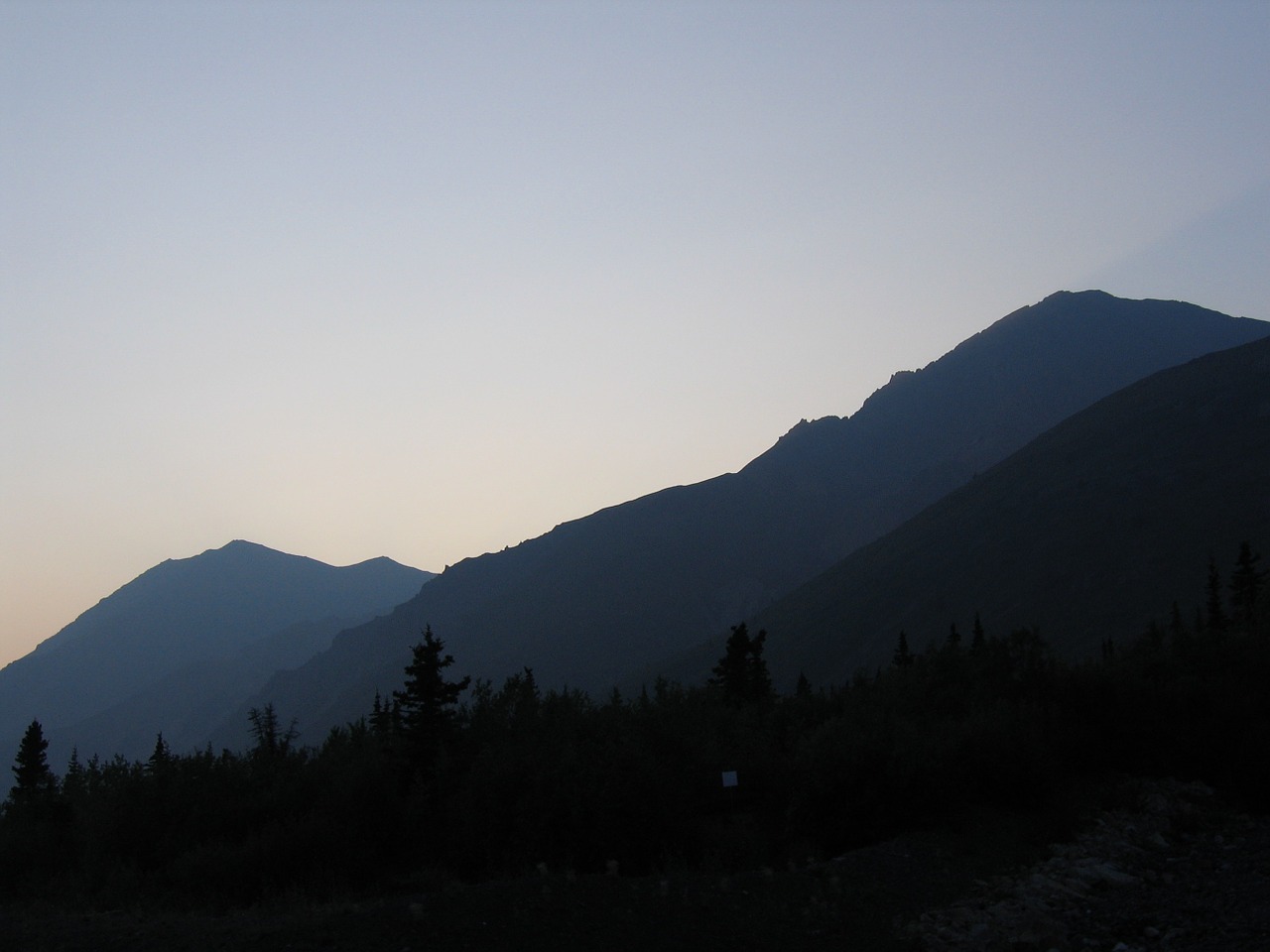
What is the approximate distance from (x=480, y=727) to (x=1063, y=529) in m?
115

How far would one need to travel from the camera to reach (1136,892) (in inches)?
711

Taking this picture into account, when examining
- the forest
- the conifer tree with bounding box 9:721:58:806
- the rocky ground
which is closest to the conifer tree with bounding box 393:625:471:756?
the forest

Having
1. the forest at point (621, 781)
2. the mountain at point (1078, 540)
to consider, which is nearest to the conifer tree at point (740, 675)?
the forest at point (621, 781)

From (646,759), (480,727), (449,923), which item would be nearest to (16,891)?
(480,727)

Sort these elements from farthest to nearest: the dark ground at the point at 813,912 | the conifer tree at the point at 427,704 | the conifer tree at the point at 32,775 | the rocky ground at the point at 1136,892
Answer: the conifer tree at the point at 32,775 → the conifer tree at the point at 427,704 → the rocky ground at the point at 1136,892 → the dark ground at the point at 813,912

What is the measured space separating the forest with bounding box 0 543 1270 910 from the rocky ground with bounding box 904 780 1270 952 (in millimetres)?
1756

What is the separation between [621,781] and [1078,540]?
11317 centimetres

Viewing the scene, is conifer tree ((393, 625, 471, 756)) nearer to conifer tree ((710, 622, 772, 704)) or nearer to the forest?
the forest

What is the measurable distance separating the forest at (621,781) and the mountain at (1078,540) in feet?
234

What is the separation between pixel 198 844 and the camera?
24.2 m

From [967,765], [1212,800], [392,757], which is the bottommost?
[1212,800]

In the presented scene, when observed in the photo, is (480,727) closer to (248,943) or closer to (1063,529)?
(248,943)

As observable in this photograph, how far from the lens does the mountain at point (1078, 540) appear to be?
356 ft

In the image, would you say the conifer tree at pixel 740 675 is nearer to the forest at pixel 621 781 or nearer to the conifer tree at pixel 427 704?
the forest at pixel 621 781
